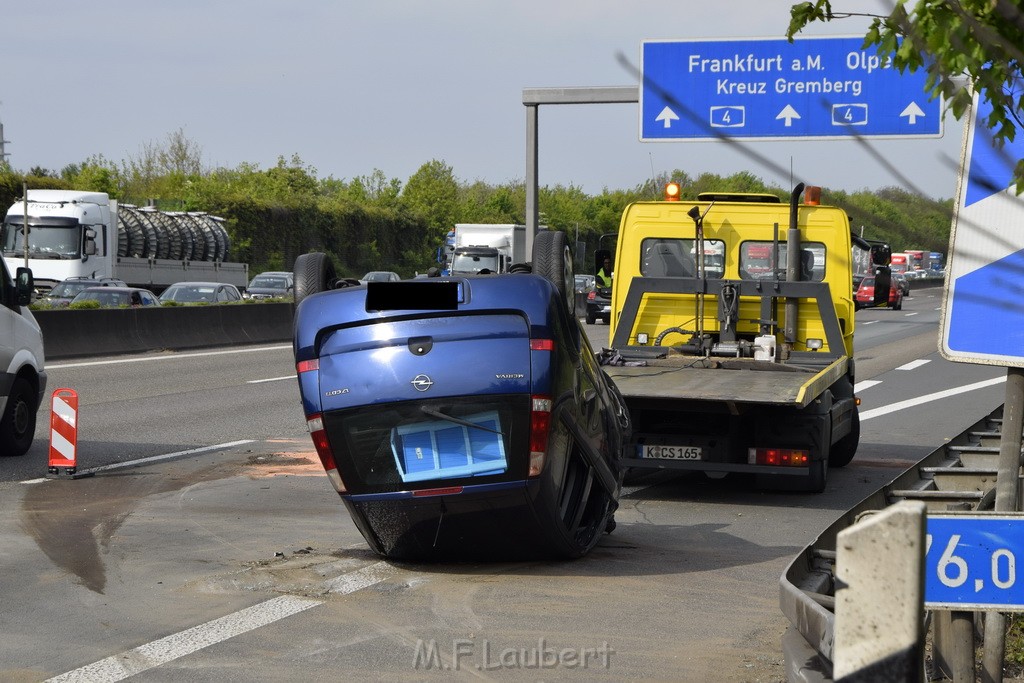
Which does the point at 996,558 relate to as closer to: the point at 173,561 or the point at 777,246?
the point at 173,561

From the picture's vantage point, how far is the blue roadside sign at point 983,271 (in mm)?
3441

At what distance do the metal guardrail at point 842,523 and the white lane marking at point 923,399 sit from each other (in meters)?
8.73

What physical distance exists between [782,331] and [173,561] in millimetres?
7069

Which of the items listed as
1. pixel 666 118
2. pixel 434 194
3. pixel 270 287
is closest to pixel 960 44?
pixel 666 118

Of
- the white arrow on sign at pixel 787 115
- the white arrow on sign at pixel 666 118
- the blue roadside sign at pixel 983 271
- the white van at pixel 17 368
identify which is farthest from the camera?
the white arrow on sign at pixel 666 118

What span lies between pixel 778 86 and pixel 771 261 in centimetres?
660

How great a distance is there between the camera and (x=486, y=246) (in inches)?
1703

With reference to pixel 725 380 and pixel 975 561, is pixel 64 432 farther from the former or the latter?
pixel 975 561

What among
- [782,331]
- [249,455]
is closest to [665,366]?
[782,331]

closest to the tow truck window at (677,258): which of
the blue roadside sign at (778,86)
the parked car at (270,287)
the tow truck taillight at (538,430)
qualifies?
the blue roadside sign at (778,86)

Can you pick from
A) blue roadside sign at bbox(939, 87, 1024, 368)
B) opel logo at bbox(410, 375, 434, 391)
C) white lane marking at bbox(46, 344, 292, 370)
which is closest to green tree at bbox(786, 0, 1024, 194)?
blue roadside sign at bbox(939, 87, 1024, 368)

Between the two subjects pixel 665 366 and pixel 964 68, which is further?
pixel 665 366

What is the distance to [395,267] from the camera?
2940 inches

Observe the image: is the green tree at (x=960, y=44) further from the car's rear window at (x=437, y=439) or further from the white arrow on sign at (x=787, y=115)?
the white arrow on sign at (x=787, y=115)
